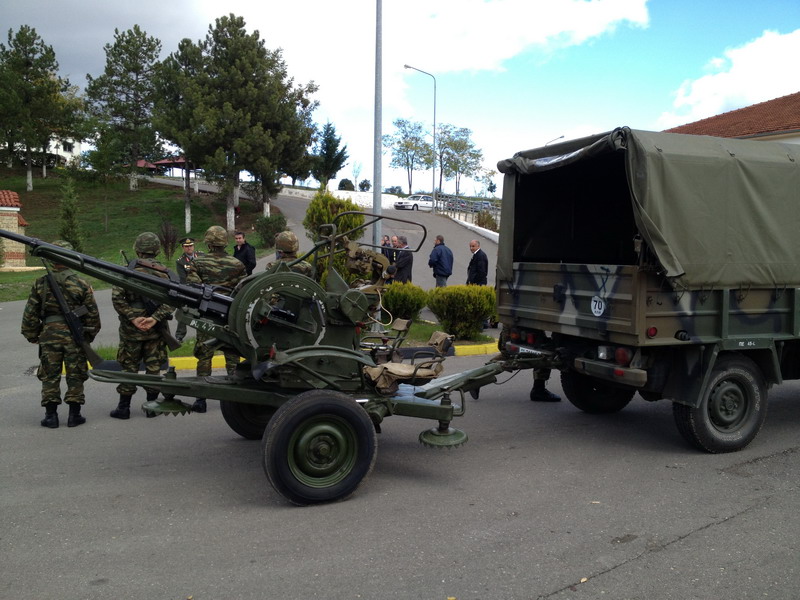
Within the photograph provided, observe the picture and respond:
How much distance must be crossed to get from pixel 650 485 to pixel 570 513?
926 mm

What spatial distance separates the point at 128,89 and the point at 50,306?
43826 millimetres

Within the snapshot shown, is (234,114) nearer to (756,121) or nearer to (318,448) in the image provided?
(756,121)

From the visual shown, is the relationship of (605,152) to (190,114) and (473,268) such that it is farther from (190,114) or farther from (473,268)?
(190,114)

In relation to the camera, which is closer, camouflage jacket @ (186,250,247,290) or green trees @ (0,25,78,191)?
camouflage jacket @ (186,250,247,290)

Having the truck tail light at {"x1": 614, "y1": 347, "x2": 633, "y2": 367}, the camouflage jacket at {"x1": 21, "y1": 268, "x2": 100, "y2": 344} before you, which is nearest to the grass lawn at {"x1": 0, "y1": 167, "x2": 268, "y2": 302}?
the camouflage jacket at {"x1": 21, "y1": 268, "x2": 100, "y2": 344}

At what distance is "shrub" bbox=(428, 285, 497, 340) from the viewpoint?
11234mm

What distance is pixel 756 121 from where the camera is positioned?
82.9 feet

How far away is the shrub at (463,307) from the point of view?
1123 centimetres

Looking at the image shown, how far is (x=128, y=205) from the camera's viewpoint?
43000 millimetres

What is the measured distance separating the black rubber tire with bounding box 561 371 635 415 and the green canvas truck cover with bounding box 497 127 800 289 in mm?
1968

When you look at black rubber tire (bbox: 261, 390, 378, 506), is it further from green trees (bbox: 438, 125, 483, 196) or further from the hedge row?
green trees (bbox: 438, 125, 483, 196)

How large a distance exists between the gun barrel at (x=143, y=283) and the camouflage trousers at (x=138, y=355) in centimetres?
197

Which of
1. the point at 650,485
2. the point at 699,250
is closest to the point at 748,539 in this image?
the point at 650,485

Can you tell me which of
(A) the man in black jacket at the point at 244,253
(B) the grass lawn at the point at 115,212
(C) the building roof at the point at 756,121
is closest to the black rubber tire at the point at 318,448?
(A) the man in black jacket at the point at 244,253
